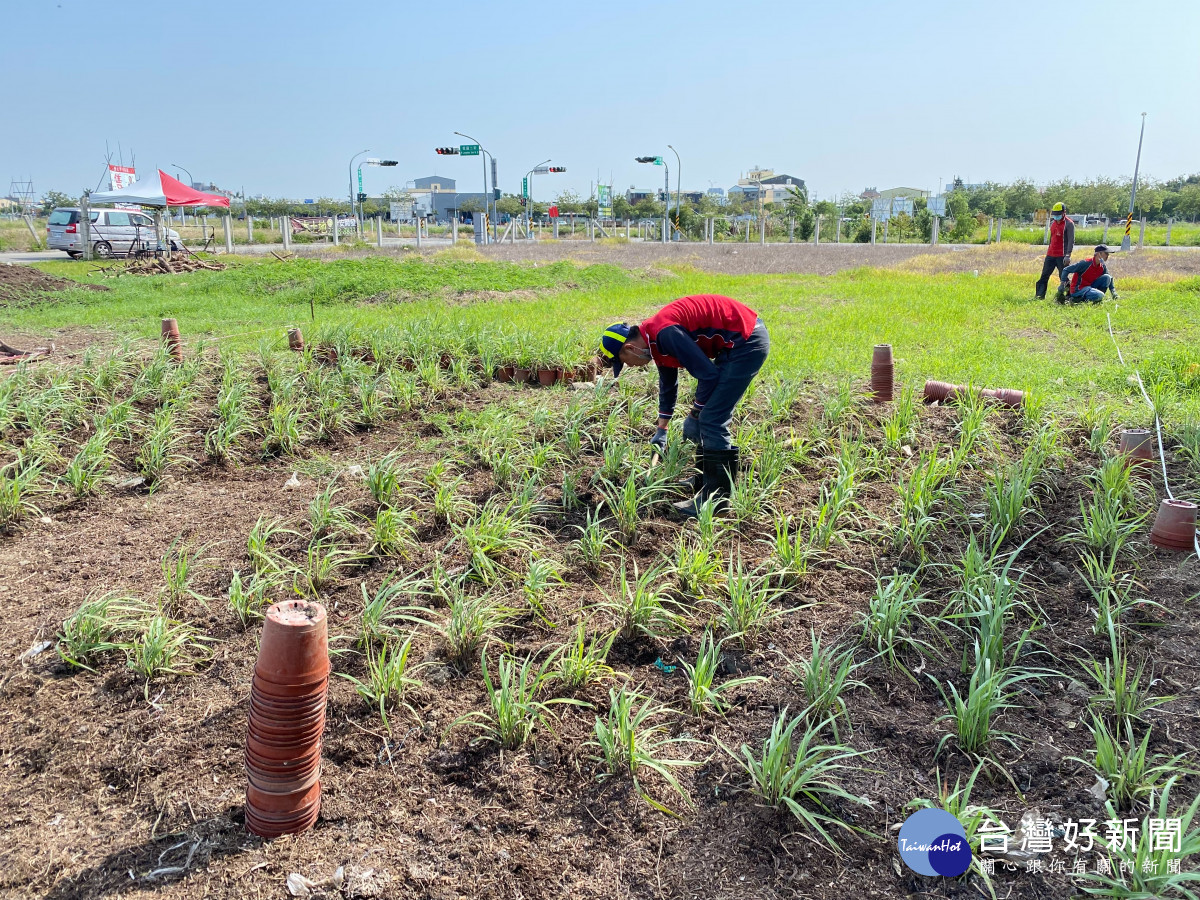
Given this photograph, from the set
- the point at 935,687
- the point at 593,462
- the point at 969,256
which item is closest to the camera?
the point at 935,687

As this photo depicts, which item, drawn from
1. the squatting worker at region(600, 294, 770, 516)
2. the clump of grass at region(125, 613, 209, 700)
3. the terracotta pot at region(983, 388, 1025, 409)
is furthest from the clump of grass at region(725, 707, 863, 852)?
the terracotta pot at region(983, 388, 1025, 409)

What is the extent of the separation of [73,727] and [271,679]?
1.13 metres

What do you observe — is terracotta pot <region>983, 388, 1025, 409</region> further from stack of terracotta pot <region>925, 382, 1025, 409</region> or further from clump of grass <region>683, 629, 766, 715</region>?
clump of grass <region>683, 629, 766, 715</region>

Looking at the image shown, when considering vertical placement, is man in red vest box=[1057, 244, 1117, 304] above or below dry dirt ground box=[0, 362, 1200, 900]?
above

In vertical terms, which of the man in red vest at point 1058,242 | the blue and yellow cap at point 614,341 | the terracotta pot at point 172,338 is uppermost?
the man in red vest at point 1058,242

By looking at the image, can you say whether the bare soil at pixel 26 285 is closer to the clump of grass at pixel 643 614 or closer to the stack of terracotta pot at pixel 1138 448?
the clump of grass at pixel 643 614

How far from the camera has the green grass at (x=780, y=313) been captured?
687 cm

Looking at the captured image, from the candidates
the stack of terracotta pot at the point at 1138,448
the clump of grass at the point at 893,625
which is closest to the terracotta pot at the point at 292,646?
the clump of grass at the point at 893,625

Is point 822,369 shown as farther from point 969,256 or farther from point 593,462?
point 969,256

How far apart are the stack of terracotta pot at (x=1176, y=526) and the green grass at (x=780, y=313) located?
2.14 meters

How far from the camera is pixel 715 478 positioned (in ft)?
13.7

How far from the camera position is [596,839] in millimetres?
2143

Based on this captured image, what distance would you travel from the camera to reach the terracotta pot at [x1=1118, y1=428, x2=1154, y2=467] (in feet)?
13.7

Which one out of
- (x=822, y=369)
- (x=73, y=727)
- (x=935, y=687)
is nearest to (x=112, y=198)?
(x=822, y=369)
